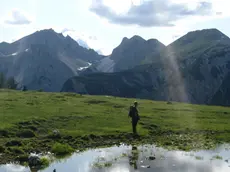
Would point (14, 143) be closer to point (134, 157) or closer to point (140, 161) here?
point (134, 157)

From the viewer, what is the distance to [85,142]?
36594mm

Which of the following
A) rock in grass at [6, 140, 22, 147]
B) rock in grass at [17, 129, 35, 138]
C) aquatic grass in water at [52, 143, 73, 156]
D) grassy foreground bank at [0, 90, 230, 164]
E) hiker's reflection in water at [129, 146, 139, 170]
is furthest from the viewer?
rock in grass at [17, 129, 35, 138]

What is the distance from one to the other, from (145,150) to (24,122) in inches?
710

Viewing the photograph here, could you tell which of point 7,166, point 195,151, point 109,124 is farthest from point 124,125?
point 7,166

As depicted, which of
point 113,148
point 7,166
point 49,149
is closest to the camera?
point 7,166

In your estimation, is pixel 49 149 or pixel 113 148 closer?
pixel 49 149

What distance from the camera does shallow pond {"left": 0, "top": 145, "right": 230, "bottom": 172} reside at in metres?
26.1

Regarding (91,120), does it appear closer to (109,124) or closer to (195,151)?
(109,124)

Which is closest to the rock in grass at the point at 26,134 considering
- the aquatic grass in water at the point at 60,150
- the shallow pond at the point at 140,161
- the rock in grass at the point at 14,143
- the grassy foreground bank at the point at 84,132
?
the grassy foreground bank at the point at 84,132

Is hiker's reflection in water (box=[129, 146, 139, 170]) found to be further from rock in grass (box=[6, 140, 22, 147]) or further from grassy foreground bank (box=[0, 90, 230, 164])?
rock in grass (box=[6, 140, 22, 147])

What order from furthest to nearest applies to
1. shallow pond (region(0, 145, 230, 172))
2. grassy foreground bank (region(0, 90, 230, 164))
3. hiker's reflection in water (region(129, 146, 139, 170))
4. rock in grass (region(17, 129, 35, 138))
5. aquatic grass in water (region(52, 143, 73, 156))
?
rock in grass (region(17, 129, 35, 138))
grassy foreground bank (region(0, 90, 230, 164))
aquatic grass in water (region(52, 143, 73, 156))
hiker's reflection in water (region(129, 146, 139, 170))
shallow pond (region(0, 145, 230, 172))

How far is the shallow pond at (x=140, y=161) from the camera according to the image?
1029 inches

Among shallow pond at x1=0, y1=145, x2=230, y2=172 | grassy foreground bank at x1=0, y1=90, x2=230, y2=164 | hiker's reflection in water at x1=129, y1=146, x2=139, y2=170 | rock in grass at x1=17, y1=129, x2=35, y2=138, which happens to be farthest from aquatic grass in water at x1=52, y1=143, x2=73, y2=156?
rock in grass at x1=17, y1=129, x2=35, y2=138

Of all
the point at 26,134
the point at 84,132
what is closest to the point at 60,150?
the point at 26,134
